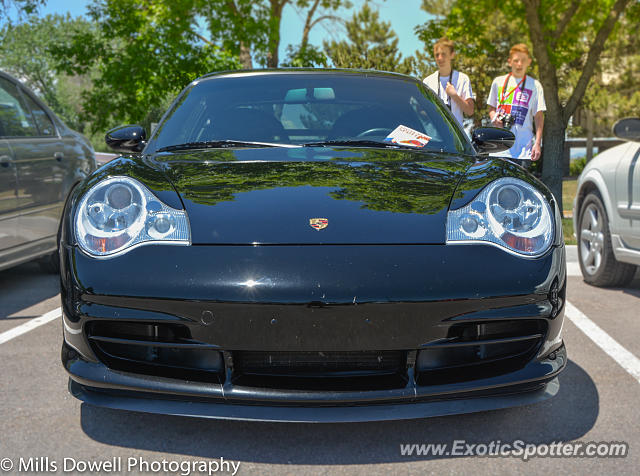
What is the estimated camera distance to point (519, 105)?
6.44 metres

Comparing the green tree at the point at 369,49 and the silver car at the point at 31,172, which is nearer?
the silver car at the point at 31,172

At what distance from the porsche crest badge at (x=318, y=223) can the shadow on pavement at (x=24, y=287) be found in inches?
110

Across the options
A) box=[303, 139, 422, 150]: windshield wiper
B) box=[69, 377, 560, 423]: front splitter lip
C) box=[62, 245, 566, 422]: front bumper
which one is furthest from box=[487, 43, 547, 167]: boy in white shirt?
box=[69, 377, 560, 423]: front splitter lip

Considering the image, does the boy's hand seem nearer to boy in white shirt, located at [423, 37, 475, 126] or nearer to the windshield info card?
boy in white shirt, located at [423, 37, 475, 126]

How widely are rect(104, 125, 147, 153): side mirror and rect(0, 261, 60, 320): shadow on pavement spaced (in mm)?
1467

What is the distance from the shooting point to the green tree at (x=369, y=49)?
43.1 m

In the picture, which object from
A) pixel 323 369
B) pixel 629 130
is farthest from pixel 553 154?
pixel 323 369

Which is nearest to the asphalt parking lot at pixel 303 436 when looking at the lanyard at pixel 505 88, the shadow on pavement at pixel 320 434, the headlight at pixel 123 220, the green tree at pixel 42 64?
the shadow on pavement at pixel 320 434

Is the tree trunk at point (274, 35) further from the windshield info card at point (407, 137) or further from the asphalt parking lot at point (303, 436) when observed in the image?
the asphalt parking lot at point (303, 436)

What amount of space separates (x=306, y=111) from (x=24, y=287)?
2.99 metres

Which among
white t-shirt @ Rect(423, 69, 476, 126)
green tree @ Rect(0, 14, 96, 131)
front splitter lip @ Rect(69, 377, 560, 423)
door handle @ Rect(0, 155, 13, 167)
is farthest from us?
green tree @ Rect(0, 14, 96, 131)

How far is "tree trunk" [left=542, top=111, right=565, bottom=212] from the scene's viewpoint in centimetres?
1159

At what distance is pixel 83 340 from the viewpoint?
2334mm

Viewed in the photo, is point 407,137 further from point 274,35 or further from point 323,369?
point 274,35
